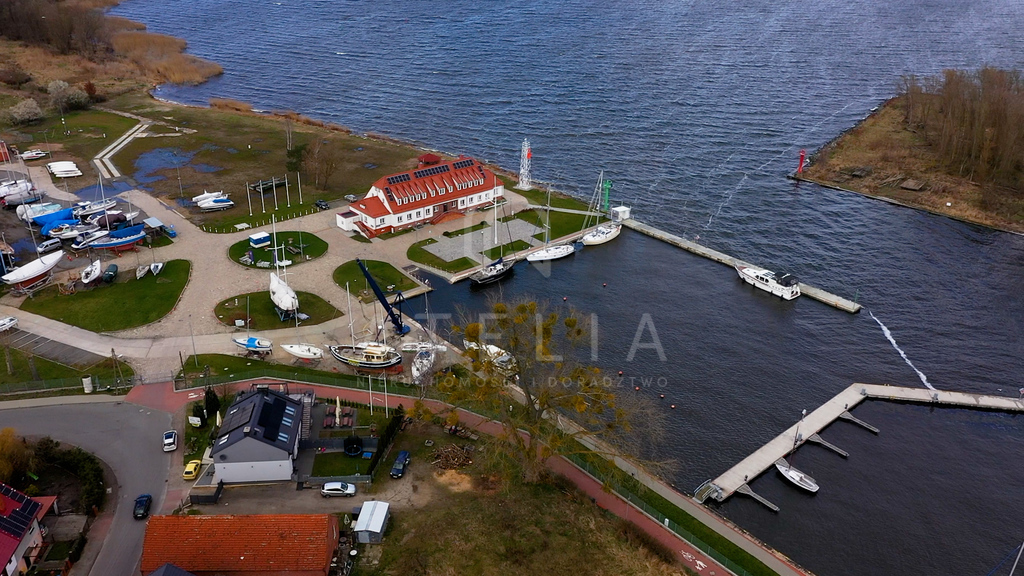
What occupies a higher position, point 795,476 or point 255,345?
point 255,345

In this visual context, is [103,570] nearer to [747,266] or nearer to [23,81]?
[747,266]

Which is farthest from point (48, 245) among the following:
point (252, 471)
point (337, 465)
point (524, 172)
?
point (524, 172)

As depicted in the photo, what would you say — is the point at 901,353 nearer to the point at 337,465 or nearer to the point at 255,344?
the point at 337,465

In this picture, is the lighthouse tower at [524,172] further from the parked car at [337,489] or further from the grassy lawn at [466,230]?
the parked car at [337,489]

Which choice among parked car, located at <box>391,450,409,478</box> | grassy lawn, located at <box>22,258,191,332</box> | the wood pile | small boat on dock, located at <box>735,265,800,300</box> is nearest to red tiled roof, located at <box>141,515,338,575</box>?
parked car, located at <box>391,450,409,478</box>

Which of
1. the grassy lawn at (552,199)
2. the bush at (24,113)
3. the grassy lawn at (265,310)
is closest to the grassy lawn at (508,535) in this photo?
the grassy lawn at (265,310)

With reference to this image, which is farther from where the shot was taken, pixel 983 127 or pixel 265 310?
pixel 983 127

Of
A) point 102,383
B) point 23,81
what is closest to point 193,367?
point 102,383
